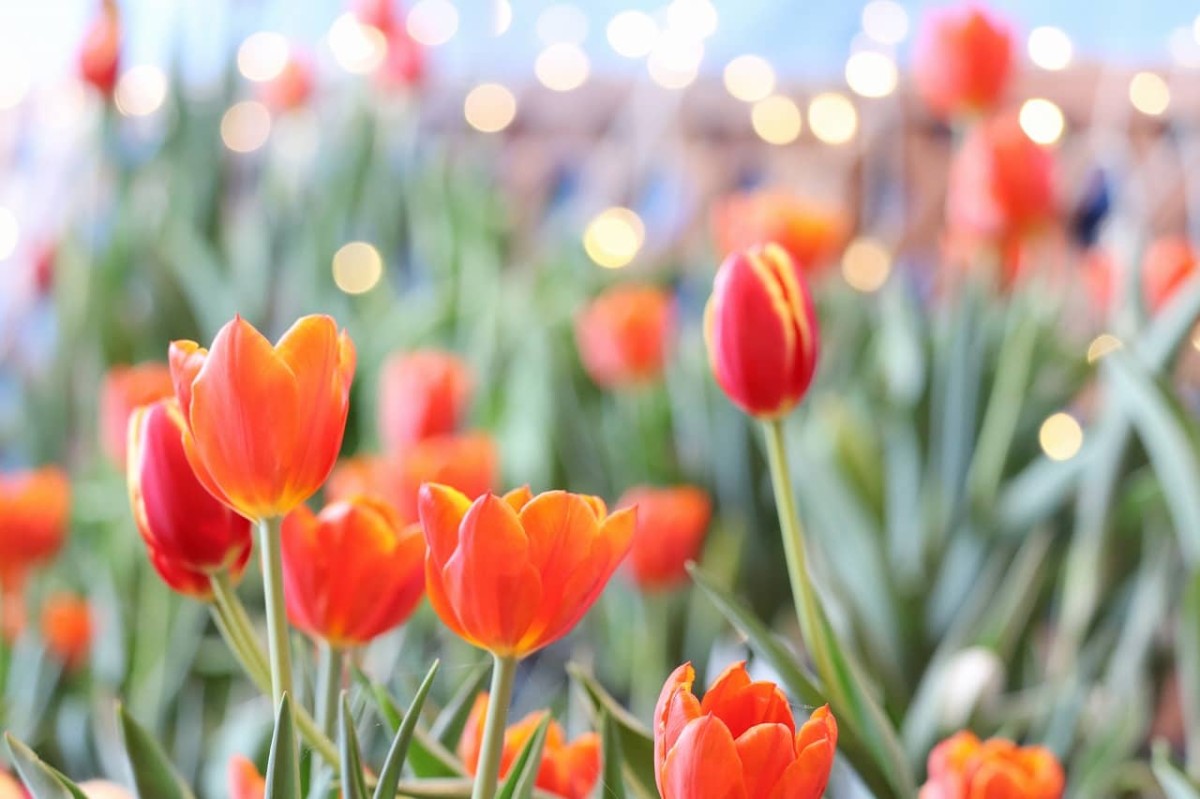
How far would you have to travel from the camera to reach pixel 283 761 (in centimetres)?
19

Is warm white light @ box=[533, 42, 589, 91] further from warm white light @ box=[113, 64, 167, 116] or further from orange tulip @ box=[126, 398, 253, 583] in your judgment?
orange tulip @ box=[126, 398, 253, 583]

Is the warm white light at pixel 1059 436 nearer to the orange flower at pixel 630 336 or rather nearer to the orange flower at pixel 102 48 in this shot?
the orange flower at pixel 630 336

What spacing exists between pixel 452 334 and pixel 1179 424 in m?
0.53

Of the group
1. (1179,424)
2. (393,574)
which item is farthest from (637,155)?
(393,574)

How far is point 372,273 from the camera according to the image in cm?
96

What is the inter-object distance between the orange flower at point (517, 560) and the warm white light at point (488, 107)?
1.08 meters

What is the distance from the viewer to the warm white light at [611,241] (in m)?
1.02

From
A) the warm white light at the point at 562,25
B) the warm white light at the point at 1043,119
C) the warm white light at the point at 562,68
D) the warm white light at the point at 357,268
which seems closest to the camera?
the warm white light at the point at 357,268

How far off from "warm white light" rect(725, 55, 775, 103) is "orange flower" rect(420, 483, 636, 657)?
109 cm

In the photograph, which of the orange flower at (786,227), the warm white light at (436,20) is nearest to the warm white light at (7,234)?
the warm white light at (436,20)

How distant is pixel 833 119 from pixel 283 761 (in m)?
1.12

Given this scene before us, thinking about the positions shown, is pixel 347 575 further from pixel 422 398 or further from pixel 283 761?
pixel 422 398

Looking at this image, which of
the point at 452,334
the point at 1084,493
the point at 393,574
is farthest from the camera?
the point at 452,334

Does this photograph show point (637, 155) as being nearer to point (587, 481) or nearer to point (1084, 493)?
point (587, 481)
